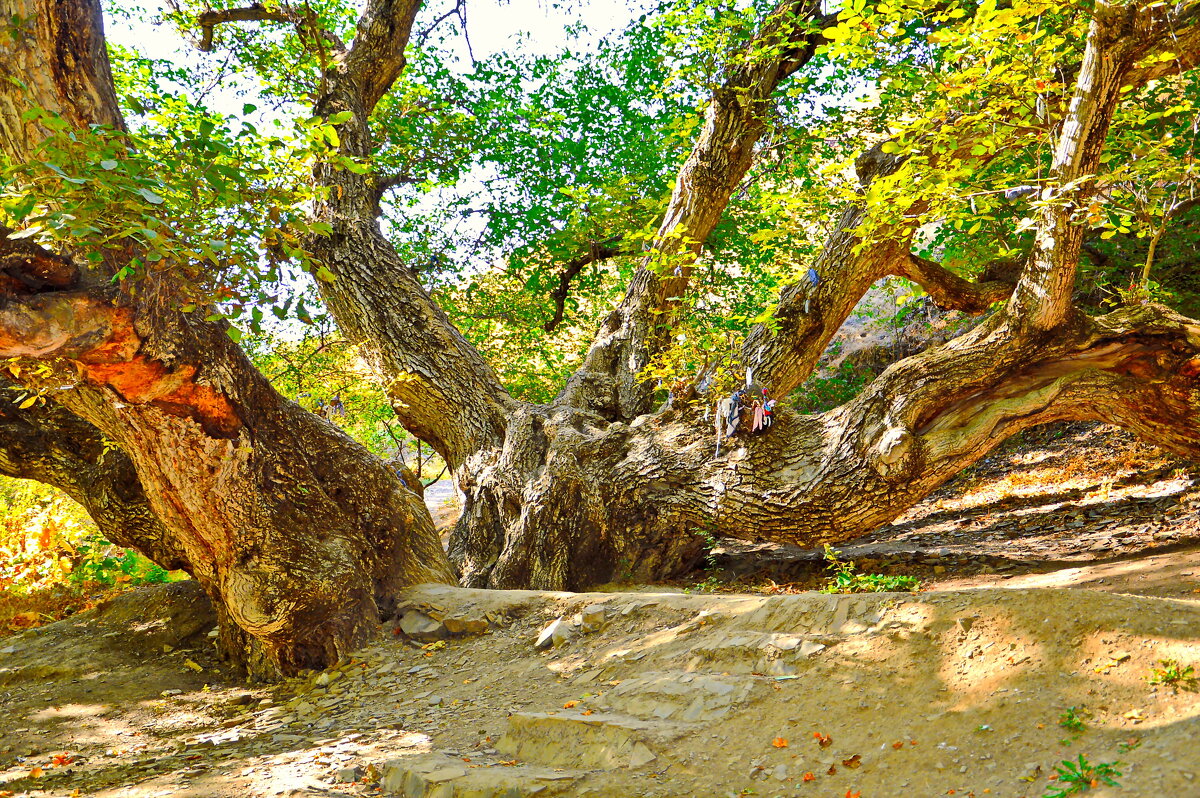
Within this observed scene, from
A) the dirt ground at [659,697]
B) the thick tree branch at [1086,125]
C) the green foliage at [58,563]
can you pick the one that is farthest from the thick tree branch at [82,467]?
the thick tree branch at [1086,125]

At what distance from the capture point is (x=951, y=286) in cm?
737

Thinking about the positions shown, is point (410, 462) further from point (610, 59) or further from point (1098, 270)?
point (1098, 270)

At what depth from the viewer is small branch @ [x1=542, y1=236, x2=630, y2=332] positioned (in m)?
10.2

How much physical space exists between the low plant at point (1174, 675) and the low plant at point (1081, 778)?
1.62ft

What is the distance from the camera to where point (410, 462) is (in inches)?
867

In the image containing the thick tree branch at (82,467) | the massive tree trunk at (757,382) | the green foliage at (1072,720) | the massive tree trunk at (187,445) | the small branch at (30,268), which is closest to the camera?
the green foliage at (1072,720)

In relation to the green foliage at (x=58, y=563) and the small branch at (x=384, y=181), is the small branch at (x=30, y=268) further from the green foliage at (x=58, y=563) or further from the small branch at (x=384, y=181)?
the small branch at (x=384, y=181)

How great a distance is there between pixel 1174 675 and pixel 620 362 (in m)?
6.02

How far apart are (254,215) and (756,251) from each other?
29.8 feet

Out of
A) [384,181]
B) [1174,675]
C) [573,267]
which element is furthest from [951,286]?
[384,181]

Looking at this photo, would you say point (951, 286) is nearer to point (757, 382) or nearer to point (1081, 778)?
point (757, 382)

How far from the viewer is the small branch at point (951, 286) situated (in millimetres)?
7203

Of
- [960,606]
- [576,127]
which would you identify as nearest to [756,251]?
[576,127]

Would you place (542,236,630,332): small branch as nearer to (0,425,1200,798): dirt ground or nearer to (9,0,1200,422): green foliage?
(9,0,1200,422): green foliage
